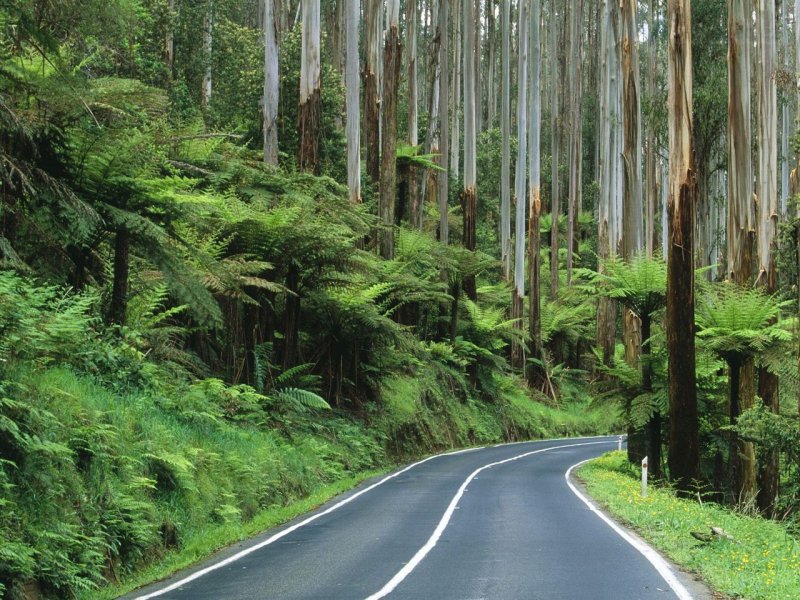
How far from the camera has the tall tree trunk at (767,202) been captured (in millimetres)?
20516

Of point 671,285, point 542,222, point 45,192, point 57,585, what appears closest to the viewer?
point 57,585

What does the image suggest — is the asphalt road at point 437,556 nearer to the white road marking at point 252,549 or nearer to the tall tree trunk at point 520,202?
the white road marking at point 252,549

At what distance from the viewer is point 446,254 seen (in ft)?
102

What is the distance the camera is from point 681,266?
15.9 m

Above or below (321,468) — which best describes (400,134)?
above

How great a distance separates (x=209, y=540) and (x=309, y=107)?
14878 millimetres

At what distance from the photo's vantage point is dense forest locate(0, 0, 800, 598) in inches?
384

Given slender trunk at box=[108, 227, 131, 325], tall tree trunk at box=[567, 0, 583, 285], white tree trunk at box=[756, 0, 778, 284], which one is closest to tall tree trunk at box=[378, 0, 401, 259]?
white tree trunk at box=[756, 0, 778, 284]

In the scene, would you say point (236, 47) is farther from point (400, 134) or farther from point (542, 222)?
point (542, 222)

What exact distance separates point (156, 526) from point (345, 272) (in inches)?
418

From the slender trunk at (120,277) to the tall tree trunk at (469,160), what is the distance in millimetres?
21487

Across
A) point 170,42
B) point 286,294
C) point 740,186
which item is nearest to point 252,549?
point 286,294

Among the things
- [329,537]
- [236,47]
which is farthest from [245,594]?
[236,47]

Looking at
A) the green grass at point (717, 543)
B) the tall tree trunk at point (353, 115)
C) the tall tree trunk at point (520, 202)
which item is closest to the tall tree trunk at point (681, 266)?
the green grass at point (717, 543)
